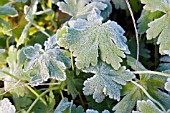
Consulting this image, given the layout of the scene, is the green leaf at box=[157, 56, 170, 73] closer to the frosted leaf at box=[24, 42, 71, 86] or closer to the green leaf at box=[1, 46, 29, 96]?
the frosted leaf at box=[24, 42, 71, 86]

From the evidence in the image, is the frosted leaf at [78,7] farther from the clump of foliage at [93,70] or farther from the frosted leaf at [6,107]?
the frosted leaf at [6,107]

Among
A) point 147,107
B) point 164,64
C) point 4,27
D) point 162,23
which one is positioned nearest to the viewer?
point 147,107

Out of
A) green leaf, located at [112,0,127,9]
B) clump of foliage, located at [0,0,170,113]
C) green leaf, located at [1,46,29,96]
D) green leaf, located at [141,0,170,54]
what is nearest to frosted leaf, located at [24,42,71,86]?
clump of foliage, located at [0,0,170,113]

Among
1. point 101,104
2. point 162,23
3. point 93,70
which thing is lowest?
point 101,104

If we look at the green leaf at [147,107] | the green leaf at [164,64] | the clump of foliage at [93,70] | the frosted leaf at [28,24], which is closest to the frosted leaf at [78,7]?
the clump of foliage at [93,70]

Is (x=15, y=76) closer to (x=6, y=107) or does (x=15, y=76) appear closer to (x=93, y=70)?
(x=6, y=107)

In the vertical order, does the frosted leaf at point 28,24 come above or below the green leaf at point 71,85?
above

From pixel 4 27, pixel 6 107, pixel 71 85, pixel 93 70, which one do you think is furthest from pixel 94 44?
pixel 4 27
